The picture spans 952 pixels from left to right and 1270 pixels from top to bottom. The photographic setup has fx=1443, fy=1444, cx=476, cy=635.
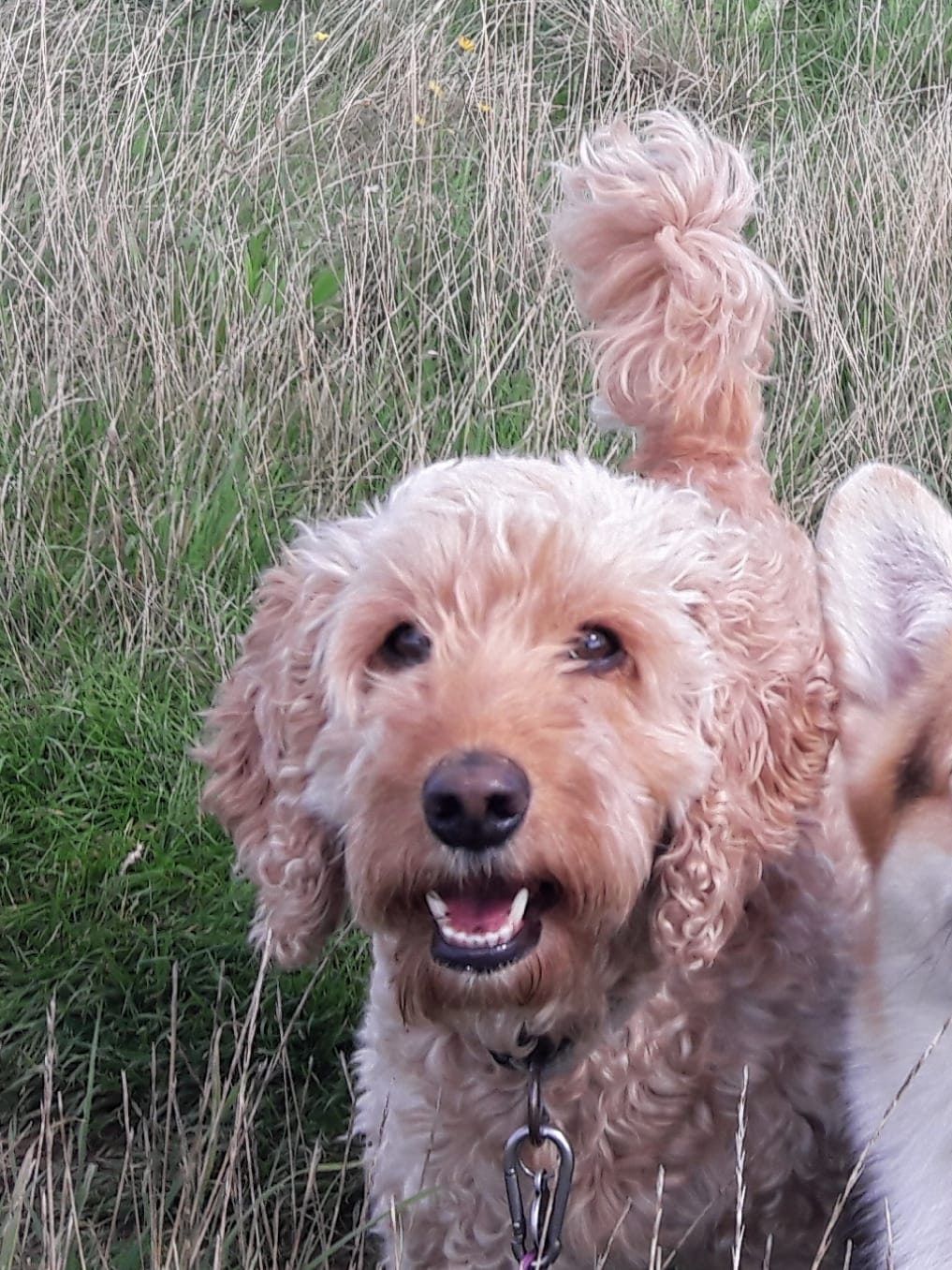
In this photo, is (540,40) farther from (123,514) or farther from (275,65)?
(123,514)

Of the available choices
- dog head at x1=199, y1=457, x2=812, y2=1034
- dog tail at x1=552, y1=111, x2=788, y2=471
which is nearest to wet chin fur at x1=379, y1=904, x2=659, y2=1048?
dog head at x1=199, y1=457, x2=812, y2=1034

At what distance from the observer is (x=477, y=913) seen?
194 centimetres

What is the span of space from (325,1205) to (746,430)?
1.77 meters

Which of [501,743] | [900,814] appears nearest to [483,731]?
[501,743]

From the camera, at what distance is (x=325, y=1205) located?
107 inches

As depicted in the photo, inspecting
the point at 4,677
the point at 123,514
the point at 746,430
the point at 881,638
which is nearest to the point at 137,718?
the point at 4,677

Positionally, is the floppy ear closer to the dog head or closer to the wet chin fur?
the dog head

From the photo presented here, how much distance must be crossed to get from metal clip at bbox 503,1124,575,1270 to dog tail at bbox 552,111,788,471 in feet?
4.65

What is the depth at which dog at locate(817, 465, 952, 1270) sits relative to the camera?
2102 mm

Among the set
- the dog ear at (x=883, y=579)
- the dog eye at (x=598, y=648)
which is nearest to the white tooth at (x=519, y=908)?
the dog eye at (x=598, y=648)

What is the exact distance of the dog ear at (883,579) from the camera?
2258mm

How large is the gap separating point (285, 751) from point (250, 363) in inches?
90.3

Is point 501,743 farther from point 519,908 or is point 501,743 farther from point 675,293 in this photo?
point 675,293

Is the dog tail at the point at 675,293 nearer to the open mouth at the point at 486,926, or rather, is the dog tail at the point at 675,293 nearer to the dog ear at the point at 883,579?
the dog ear at the point at 883,579
